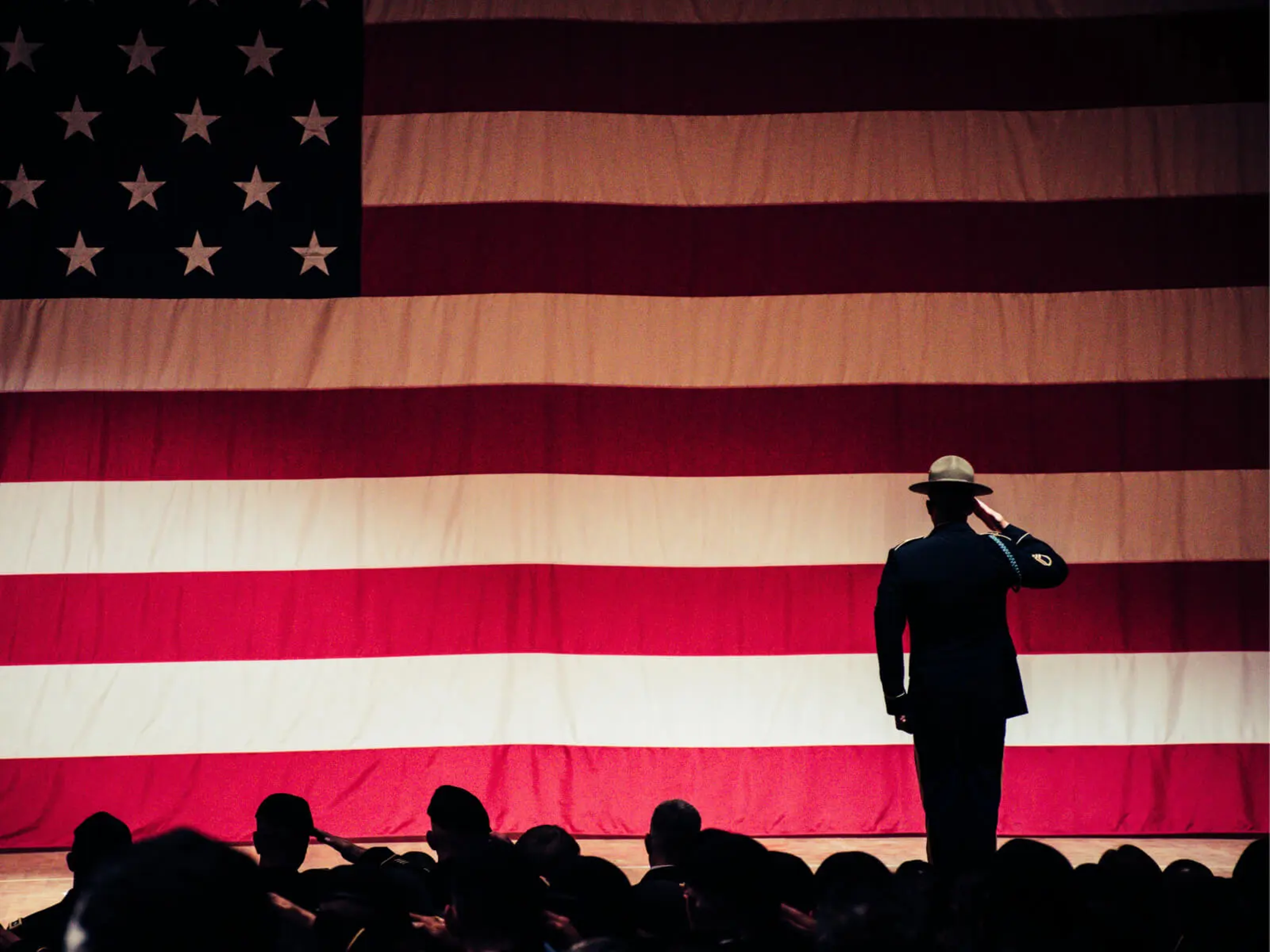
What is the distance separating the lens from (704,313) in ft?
13.9

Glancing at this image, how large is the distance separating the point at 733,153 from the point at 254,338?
181 centimetres

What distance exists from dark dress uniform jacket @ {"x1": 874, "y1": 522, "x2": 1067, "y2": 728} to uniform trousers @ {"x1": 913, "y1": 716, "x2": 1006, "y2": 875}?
3 centimetres

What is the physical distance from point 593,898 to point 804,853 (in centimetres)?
223

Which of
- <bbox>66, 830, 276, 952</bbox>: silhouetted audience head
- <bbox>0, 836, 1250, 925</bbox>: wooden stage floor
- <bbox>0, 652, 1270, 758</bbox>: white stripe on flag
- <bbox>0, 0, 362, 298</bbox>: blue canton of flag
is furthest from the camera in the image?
<bbox>0, 0, 362, 298</bbox>: blue canton of flag

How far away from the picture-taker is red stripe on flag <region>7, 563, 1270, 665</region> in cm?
413

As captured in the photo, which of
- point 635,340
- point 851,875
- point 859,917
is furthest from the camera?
point 635,340

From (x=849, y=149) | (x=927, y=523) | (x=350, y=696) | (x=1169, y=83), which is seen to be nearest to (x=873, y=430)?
(x=927, y=523)

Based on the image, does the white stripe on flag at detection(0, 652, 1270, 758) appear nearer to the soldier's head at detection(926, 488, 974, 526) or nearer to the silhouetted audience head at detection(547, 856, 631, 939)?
the soldier's head at detection(926, 488, 974, 526)

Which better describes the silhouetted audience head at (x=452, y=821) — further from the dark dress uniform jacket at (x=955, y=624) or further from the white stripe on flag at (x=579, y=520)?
the white stripe on flag at (x=579, y=520)

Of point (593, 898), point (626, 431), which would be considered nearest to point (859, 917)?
point (593, 898)

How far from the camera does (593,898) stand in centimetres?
187

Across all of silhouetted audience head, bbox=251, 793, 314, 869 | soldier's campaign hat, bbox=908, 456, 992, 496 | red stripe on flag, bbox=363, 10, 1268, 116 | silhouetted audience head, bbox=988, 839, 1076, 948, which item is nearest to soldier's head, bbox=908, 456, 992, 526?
soldier's campaign hat, bbox=908, 456, 992, 496

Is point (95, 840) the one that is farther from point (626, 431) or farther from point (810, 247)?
point (810, 247)

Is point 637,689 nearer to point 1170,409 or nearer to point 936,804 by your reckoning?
point 936,804
